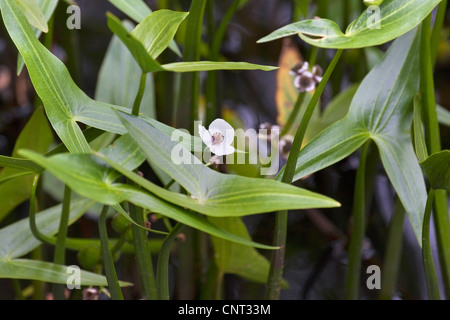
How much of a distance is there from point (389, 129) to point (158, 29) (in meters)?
0.23

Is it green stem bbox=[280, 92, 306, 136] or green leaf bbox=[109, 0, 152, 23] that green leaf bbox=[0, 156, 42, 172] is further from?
green stem bbox=[280, 92, 306, 136]

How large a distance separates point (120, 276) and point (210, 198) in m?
0.38

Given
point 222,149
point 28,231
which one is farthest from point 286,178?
point 28,231

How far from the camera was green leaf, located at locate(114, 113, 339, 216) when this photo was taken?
0.28 meters

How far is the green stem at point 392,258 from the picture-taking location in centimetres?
57

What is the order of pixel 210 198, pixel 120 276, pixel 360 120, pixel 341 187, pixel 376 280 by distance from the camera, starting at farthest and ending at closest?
pixel 341 187, pixel 120 276, pixel 376 280, pixel 360 120, pixel 210 198

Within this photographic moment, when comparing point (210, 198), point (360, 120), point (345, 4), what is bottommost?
point (210, 198)

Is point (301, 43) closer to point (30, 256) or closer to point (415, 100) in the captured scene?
point (415, 100)

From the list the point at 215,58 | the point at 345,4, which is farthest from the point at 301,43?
the point at 215,58

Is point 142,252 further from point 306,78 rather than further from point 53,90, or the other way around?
point 306,78

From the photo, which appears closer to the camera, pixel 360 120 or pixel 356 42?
pixel 356 42

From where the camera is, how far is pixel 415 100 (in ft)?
1.43

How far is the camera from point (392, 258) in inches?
22.9

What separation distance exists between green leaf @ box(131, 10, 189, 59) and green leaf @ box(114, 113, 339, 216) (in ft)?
0.18
